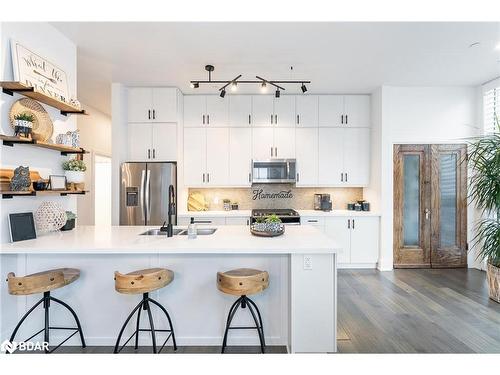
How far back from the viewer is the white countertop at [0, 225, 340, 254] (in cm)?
204

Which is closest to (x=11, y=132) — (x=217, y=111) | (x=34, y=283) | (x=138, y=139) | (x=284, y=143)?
(x=34, y=283)

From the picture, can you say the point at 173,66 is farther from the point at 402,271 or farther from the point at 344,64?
the point at 402,271

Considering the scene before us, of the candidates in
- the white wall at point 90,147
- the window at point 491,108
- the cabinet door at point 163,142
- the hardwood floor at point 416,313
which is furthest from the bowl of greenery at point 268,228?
the white wall at point 90,147

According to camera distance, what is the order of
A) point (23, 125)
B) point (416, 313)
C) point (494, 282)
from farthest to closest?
point (494, 282), point (416, 313), point (23, 125)

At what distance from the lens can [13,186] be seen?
2195 millimetres

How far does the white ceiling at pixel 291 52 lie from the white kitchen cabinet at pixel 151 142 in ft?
2.19

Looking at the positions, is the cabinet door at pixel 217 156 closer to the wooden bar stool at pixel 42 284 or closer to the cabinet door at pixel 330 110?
the cabinet door at pixel 330 110

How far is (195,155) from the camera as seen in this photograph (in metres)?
4.73

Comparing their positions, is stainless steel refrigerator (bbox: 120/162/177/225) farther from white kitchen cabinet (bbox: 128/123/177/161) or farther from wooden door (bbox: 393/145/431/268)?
wooden door (bbox: 393/145/431/268)

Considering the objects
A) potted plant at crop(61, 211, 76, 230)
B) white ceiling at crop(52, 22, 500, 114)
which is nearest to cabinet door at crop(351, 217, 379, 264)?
white ceiling at crop(52, 22, 500, 114)

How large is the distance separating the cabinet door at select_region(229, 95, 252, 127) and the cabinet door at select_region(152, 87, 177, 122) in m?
0.94

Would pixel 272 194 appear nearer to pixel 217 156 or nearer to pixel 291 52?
pixel 217 156

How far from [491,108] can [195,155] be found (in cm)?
469

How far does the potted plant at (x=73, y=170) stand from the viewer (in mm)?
2822
